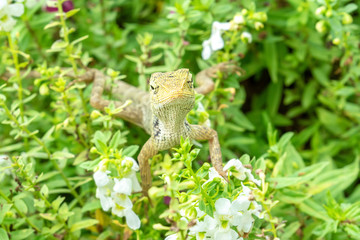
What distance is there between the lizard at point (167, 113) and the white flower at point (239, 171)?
0.31 metres

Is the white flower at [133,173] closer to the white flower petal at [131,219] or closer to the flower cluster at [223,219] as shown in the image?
the white flower petal at [131,219]

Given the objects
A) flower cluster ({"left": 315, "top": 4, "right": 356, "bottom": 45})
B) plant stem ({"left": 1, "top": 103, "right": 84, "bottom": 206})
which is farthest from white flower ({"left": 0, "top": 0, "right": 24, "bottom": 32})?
flower cluster ({"left": 315, "top": 4, "right": 356, "bottom": 45})

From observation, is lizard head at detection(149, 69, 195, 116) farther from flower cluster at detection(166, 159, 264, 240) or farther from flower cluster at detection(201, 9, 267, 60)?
flower cluster at detection(201, 9, 267, 60)

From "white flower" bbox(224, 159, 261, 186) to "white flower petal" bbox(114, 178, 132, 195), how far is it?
47 centimetres

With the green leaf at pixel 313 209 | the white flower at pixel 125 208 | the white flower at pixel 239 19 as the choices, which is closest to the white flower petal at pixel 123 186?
the white flower at pixel 125 208

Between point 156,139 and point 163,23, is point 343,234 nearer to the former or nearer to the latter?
point 156,139

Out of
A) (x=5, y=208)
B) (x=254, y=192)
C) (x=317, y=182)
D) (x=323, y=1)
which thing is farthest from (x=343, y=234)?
(x=5, y=208)

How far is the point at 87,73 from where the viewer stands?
3.54m

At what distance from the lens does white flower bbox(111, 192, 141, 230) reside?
2088mm

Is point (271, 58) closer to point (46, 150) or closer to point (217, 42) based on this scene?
point (217, 42)

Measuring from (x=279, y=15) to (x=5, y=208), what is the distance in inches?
113

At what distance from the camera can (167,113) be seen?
238 centimetres

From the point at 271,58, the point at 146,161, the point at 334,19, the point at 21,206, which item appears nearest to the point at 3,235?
the point at 21,206

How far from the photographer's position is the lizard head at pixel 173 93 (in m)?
2.24
